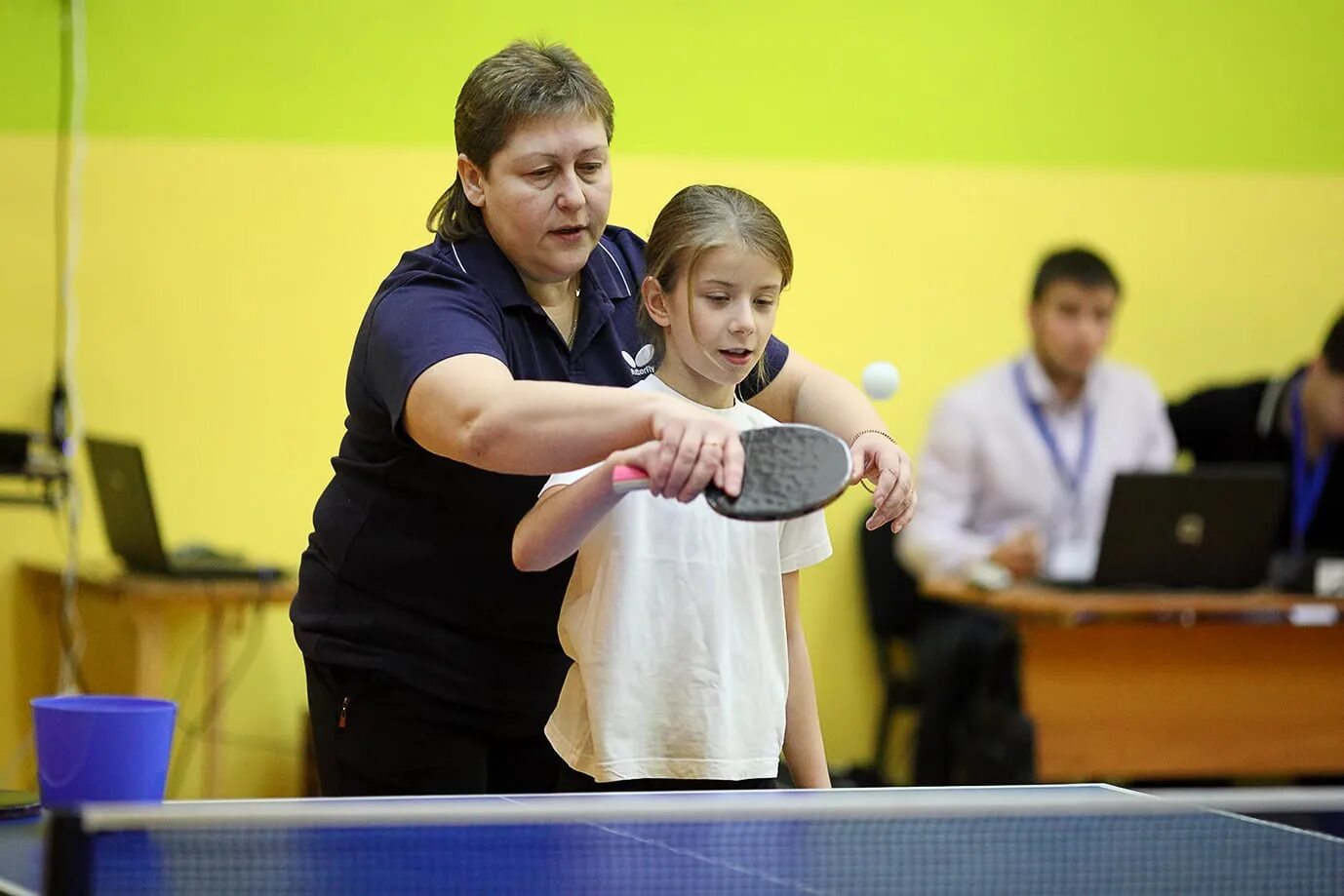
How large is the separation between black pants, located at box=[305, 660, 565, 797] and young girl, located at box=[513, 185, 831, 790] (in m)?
0.12

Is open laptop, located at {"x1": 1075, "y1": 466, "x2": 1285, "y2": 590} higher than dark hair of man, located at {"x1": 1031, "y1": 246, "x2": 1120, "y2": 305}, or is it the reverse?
dark hair of man, located at {"x1": 1031, "y1": 246, "x2": 1120, "y2": 305}

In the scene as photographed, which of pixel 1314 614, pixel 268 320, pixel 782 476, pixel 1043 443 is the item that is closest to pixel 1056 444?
pixel 1043 443

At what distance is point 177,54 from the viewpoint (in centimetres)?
468

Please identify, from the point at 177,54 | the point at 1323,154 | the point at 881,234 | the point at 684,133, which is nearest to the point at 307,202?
the point at 177,54

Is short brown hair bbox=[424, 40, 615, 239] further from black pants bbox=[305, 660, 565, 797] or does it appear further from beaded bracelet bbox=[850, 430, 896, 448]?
black pants bbox=[305, 660, 565, 797]

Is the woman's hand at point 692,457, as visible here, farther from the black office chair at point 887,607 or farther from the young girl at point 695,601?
the black office chair at point 887,607

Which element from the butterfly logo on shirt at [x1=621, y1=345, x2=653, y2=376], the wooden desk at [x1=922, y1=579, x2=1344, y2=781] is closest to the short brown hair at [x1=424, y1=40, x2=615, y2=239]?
the butterfly logo on shirt at [x1=621, y1=345, x2=653, y2=376]

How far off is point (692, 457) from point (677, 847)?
1.24 ft

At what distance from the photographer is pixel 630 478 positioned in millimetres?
1672

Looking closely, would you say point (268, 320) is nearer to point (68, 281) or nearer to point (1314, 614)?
point (68, 281)

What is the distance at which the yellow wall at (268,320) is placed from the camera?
4.68 m

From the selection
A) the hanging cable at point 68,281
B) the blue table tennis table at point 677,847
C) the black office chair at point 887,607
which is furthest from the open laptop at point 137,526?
the blue table tennis table at point 677,847

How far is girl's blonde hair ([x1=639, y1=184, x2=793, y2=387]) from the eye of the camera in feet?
6.67

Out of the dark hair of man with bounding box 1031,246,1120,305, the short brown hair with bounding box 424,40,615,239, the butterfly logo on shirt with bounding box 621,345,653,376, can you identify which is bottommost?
the butterfly logo on shirt with bounding box 621,345,653,376
